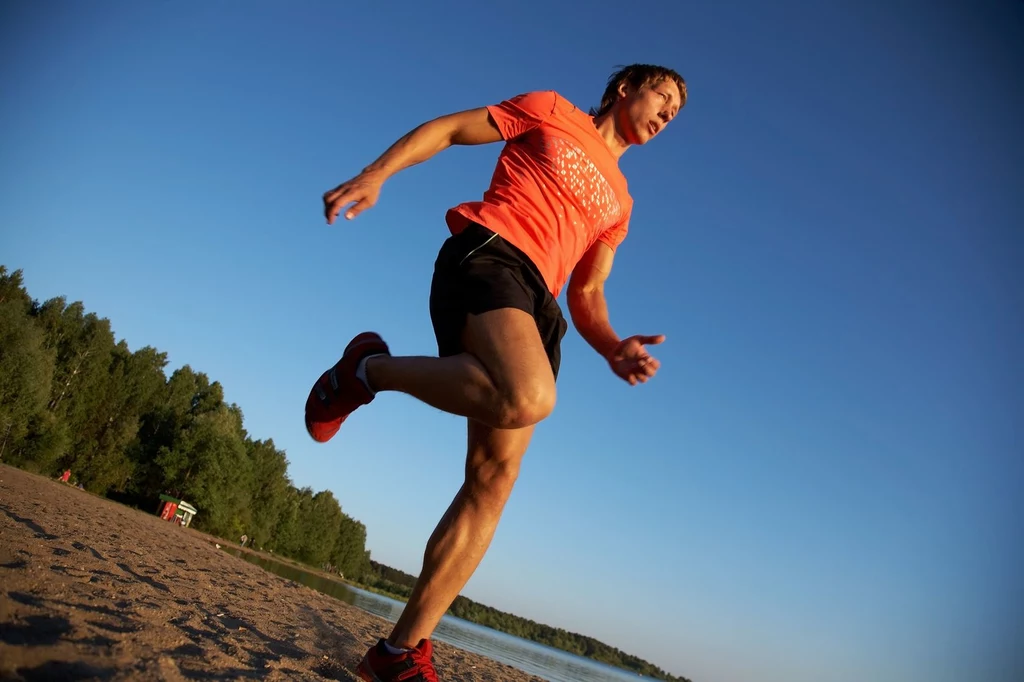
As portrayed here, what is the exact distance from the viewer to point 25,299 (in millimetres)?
40688

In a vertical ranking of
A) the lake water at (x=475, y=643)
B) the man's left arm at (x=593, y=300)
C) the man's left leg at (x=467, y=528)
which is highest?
the man's left arm at (x=593, y=300)

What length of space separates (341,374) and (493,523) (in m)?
0.87

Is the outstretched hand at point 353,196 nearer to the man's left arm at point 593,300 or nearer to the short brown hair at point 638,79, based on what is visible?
the man's left arm at point 593,300

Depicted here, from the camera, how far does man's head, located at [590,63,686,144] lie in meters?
3.45

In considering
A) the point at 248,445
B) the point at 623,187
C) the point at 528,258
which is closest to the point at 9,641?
the point at 528,258

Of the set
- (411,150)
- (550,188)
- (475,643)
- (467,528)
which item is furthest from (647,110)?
(475,643)

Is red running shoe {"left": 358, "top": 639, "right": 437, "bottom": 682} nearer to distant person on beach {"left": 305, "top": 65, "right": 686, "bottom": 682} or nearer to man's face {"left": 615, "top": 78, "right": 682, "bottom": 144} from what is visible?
distant person on beach {"left": 305, "top": 65, "right": 686, "bottom": 682}

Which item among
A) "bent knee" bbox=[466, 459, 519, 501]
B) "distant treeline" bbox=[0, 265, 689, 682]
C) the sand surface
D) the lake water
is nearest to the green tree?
"distant treeline" bbox=[0, 265, 689, 682]

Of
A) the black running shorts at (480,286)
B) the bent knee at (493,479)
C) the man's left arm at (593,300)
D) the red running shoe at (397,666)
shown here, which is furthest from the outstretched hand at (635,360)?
the red running shoe at (397,666)

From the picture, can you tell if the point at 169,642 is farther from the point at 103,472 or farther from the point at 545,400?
the point at 103,472

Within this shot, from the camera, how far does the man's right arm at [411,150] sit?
253cm

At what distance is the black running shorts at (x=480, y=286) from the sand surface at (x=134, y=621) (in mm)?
1304

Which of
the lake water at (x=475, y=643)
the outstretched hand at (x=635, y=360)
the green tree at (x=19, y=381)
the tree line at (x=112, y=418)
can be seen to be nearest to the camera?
the outstretched hand at (x=635, y=360)

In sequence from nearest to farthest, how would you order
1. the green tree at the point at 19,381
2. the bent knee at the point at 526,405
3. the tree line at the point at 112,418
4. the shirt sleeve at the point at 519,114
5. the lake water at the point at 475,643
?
1. the bent knee at the point at 526,405
2. the shirt sleeve at the point at 519,114
3. the lake water at the point at 475,643
4. the green tree at the point at 19,381
5. the tree line at the point at 112,418
